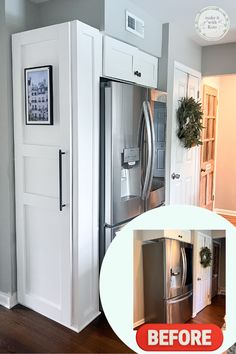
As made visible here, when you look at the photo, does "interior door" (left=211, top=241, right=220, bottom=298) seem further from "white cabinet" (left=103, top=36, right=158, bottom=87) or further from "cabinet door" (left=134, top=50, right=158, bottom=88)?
"cabinet door" (left=134, top=50, right=158, bottom=88)

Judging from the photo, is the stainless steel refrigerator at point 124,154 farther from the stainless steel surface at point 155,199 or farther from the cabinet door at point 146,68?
the cabinet door at point 146,68

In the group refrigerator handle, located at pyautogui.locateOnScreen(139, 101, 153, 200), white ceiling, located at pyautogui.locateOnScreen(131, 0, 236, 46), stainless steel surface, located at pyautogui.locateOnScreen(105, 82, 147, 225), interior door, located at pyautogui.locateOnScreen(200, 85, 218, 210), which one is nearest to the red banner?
stainless steel surface, located at pyautogui.locateOnScreen(105, 82, 147, 225)

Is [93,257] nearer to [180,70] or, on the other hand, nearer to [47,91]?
[47,91]

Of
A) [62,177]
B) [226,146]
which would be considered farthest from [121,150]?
[226,146]

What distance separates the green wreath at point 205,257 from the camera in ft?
1.93

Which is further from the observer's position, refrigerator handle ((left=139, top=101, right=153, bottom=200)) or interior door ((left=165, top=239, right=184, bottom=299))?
refrigerator handle ((left=139, top=101, right=153, bottom=200))

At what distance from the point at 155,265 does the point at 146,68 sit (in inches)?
101

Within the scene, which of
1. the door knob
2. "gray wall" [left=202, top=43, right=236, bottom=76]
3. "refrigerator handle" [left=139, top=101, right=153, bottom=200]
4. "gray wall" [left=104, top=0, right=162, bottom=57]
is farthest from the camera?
"gray wall" [left=202, top=43, right=236, bottom=76]

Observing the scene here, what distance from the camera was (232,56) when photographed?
147 inches

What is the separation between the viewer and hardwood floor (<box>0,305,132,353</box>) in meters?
2.02

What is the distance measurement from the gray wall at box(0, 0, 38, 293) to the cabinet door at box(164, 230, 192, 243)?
82.1 inches

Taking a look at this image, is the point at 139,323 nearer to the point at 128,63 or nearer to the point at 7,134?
the point at 7,134

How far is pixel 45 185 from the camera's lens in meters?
2.24

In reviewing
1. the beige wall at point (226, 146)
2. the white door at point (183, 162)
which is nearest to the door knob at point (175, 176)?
the white door at point (183, 162)
